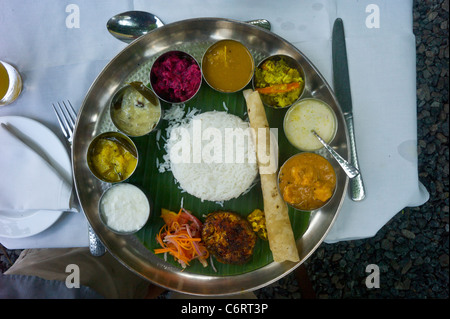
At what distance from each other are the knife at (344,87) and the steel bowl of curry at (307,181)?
21 cm

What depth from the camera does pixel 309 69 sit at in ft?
6.56

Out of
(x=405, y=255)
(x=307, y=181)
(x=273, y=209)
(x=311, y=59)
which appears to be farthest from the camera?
(x=405, y=255)

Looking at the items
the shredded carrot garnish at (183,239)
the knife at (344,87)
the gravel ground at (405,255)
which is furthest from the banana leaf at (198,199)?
the gravel ground at (405,255)

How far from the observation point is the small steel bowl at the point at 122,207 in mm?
1884

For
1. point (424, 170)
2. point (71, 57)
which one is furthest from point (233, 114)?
point (424, 170)

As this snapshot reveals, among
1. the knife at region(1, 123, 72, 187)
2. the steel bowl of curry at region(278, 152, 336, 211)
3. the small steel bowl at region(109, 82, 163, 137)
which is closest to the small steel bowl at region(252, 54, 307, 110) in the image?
the steel bowl of curry at region(278, 152, 336, 211)

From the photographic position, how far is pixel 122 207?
1.89 meters

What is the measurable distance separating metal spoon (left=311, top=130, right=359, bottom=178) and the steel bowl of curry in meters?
0.06

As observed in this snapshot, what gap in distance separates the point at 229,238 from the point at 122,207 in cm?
65

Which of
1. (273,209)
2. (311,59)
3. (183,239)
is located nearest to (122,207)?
(183,239)

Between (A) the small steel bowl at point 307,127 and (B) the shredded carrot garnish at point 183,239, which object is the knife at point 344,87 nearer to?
(A) the small steel bowl at point 307,127

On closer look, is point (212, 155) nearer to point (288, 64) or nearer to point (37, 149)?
point (288, 64)

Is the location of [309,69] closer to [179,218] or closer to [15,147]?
[179,218]

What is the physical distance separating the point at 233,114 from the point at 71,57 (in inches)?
43.5
